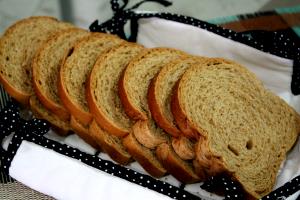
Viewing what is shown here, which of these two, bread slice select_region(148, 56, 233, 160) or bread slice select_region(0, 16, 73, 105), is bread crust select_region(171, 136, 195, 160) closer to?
bread slice select_region(148, 56, 233, 160)

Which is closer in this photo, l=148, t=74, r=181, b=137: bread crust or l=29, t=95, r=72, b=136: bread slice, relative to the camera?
l=148, t=74, r=181, b=137: bread crust

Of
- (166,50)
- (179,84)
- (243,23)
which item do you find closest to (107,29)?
(166,50)

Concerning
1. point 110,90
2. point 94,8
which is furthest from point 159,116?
point 94,8

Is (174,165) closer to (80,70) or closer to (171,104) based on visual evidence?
(171,104)

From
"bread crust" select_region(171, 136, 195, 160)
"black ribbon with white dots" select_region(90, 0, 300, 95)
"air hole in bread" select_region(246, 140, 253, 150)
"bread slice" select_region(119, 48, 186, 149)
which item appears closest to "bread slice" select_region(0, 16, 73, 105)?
"black ribbon with white dots" select_region(90, 0, 300, 95)

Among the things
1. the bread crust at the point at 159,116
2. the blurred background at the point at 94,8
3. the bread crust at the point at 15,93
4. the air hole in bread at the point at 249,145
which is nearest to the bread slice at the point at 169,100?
the bread crust at the point at 159,116

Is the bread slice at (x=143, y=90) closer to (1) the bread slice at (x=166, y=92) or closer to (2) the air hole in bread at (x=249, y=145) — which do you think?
(1) the bread slice at (x=166, y=92)

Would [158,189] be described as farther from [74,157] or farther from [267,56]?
[267,56]
